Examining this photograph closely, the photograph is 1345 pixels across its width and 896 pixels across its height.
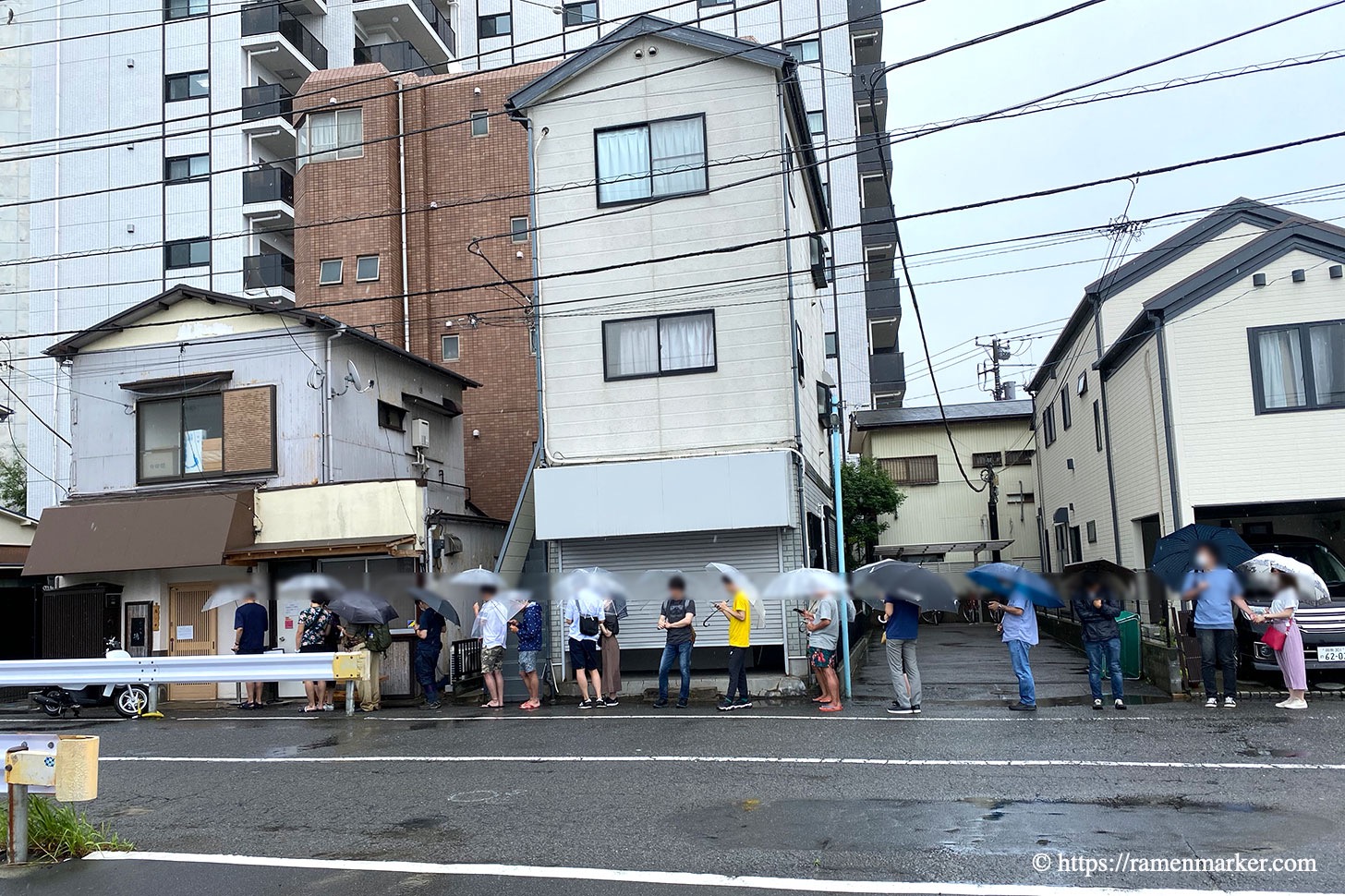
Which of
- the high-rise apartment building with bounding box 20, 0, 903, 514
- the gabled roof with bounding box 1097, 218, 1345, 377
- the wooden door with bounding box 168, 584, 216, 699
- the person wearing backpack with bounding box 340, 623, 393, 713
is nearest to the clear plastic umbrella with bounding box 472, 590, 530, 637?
the person wearing backpack with bounding box 340, 623, 393, 713

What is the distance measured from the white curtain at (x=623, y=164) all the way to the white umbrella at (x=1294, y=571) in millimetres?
10113

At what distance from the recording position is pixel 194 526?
675 inches

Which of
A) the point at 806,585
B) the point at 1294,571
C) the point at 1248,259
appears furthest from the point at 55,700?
the point at 1248,259

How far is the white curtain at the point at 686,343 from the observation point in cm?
1625

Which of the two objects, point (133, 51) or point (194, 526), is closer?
point (194, 526)

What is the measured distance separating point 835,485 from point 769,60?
22.3 feet

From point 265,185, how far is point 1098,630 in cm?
3106

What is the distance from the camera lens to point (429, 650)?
15.2 meters

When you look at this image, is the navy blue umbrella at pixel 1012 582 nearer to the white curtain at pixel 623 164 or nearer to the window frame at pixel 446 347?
the white curtain at pixel 623 164

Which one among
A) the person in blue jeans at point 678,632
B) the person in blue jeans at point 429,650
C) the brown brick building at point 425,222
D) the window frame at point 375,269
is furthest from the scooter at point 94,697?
the window frame at point 375,269

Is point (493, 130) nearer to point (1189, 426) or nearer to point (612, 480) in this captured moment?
point (612, 480)

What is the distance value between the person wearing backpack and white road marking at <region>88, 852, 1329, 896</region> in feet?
26.5

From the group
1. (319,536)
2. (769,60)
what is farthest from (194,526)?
(769,60)

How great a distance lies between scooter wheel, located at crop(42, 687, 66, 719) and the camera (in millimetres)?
15539
